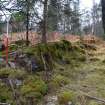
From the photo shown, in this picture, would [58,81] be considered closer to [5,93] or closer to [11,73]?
[11,73]

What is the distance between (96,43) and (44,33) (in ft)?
18.8

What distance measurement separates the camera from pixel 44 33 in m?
9.73

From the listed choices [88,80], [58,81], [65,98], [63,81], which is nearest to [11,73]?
[58,81]

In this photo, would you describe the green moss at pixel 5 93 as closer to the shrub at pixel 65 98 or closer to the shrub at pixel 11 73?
the shrub at pixel 11 73

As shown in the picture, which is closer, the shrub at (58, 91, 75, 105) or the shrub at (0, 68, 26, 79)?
the shrub at (58, 91, 75, 105)

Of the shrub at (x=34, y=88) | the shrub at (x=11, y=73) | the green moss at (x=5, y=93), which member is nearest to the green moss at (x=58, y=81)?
the shrub at (x=34, y=88)

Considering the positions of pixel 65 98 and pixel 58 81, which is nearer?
pixel 65 98

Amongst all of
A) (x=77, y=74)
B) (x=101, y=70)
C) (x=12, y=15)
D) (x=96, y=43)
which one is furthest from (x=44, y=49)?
(x=96, y=43)

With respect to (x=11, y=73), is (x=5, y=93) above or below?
below

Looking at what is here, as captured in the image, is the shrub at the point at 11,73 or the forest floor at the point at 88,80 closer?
the forest floor at the point at 88,80

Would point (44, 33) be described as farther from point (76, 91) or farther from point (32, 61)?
point (76, 91)

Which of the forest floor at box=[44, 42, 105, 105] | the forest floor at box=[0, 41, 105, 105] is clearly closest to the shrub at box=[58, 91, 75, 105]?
the forest floor at box=[0, 41, 105, 105]

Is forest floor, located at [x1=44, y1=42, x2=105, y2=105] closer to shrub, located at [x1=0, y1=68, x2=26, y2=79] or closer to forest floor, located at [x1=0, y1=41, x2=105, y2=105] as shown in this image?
forest floor, located at [x1=0, y1=41, x2=105, y2=105]

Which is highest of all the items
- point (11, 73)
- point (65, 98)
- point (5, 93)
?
point (11, 73)
